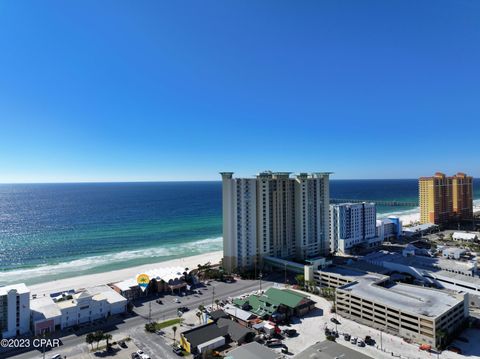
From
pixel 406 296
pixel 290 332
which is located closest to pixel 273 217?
pixel 406 296

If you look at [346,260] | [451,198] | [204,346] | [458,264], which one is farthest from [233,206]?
[451,198]

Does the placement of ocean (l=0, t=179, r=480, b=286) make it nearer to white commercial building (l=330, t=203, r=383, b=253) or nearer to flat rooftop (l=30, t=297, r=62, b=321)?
flat rooftop (l=30, t=297, r=62, b=321)

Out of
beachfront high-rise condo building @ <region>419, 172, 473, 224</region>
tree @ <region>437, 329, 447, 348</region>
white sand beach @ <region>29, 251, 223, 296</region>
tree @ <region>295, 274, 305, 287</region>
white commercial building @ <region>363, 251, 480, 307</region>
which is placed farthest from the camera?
beachfront high-rise condo building @ <region>419, 172, 473, 224</region>

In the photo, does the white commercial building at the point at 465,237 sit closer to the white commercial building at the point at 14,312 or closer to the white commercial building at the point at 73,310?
the white commercial building at the point at 73,310

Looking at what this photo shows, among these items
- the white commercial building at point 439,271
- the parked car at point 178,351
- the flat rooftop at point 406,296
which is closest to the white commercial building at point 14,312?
the parked car at point 178,351

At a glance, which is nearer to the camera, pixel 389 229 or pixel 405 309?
pixel 405 309

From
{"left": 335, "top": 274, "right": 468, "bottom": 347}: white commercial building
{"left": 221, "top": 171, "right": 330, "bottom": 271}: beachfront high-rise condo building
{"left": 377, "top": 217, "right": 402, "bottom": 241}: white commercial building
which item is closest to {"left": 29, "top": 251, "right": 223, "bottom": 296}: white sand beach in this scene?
{"left": 221, "top": 171, "right": 330, "bottom": 271}: beachfront high-rise condo building

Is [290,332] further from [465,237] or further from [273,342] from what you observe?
[465,237]
